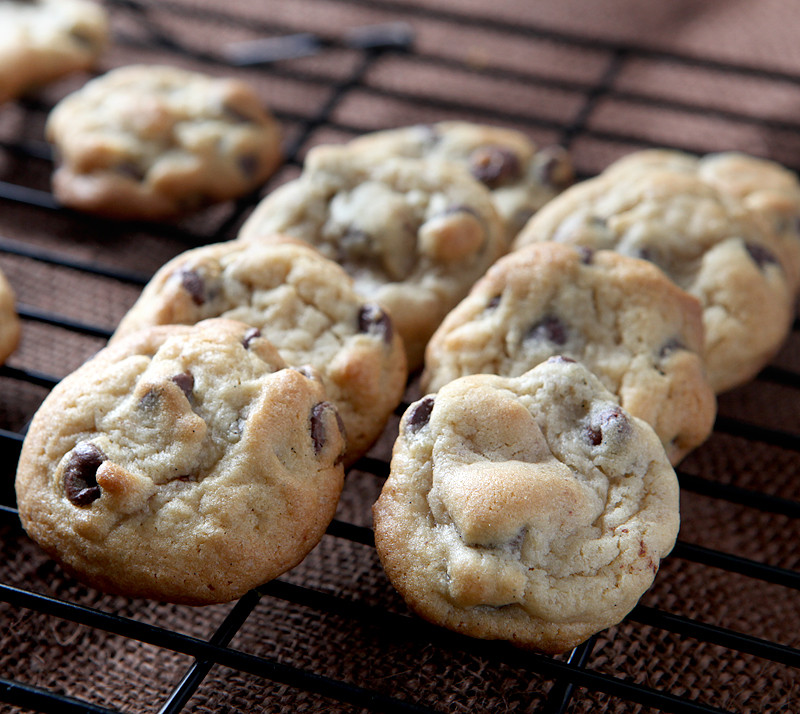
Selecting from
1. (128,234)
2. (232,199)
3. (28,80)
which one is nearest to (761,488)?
(232,199)

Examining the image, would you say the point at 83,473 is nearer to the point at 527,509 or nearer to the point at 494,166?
the point at 527,509

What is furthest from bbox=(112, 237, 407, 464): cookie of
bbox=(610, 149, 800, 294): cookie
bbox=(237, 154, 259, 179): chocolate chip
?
bbox=(610, 149, 800, 294): cookie

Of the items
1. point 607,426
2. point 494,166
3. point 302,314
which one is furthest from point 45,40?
point 607,426

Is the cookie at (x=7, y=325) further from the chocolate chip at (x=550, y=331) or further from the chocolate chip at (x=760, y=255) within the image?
the chocolate chip at (x=760, y=255)

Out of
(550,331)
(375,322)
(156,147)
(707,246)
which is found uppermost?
(707,246)

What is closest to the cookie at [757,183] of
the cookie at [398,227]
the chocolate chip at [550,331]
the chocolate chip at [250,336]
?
the cookie at [398,227]

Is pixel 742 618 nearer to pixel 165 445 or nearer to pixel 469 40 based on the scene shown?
pixel 165 445
